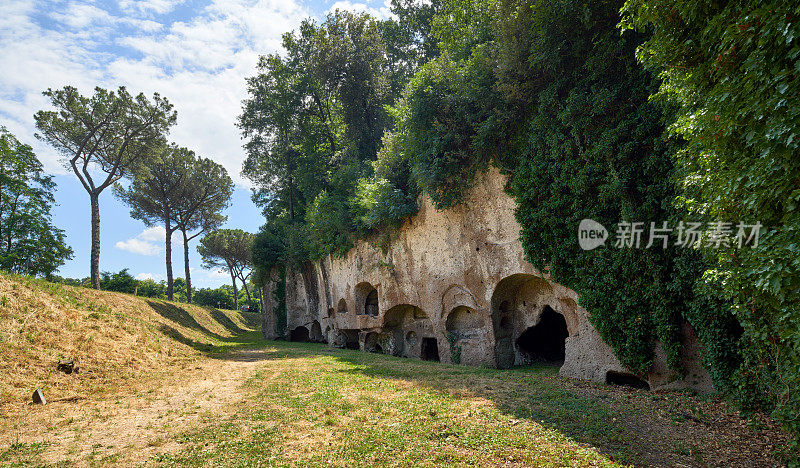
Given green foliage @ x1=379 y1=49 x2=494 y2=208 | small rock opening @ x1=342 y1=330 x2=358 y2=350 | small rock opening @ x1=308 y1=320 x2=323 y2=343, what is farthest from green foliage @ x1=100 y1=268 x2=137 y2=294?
green foliage @ x1=379 y1=49 x2=494 y2=208

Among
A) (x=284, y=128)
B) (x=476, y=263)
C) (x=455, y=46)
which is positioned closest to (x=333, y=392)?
(x=476, y=263)

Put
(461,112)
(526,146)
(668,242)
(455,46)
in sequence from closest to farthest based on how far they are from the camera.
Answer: (668,242) → (526,146) → (461,112) → (455,46)

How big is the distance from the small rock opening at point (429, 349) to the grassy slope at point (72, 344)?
10.3m

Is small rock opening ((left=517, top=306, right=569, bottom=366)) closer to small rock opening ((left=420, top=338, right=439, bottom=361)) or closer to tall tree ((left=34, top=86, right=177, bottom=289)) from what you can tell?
small rock opening ((left=420, top=338, right=439, bottom=361))

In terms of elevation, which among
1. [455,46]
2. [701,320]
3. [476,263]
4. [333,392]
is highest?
[455,46]

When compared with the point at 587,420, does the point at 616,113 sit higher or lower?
higher

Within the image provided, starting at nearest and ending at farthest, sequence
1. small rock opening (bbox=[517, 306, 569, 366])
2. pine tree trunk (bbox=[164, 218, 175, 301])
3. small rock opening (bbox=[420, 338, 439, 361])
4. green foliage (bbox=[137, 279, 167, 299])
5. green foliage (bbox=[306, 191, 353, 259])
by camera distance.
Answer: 1. small rock opening (bbox=[517, 306, 569, 366])
2. small rock opening (bbox=[420, 338, 439, 361])
3. green foliage (bbox=[306, 191, 353, 259])
4. pine tree trunk (bbox=[164, 218, 175, 301])
5. green foliage (bbox=[137, 279, 167, 299])

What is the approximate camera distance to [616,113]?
945 centimetres

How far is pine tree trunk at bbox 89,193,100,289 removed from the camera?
21531 mm

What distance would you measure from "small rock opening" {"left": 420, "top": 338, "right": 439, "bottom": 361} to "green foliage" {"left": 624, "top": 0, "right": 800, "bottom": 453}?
43.3ft

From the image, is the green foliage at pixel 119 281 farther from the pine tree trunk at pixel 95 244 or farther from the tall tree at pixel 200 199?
the pine tree trunk at pixel 95 244

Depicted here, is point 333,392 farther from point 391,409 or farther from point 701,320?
point 701,320

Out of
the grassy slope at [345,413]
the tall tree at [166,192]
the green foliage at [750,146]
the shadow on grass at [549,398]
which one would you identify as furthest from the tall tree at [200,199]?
the green foliage at [750,146]

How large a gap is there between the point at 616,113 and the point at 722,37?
513 centimetres
